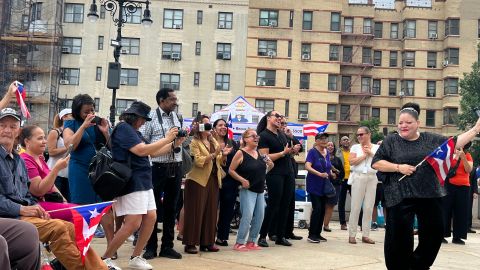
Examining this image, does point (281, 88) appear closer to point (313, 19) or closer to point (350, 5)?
point (313, 19)

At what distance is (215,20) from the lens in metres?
48.2

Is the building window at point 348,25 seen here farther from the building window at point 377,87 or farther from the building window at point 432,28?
the building window at point 432,28

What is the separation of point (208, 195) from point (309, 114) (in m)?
42.1

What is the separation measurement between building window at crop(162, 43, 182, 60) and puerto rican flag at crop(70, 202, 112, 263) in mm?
43330

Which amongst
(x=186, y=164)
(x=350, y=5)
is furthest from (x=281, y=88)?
(x=186, y=164)

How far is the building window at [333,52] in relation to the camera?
50.0 metres

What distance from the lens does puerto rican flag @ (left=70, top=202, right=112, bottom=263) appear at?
4.81 metres

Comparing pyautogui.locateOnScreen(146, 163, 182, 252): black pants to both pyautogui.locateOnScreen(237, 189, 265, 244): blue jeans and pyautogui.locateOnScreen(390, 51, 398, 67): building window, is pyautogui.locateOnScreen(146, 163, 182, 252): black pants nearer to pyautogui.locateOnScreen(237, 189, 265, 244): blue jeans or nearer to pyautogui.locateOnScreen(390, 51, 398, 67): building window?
pyautogui.locateOnScreen(237, 189, 265, 244): blue jeans

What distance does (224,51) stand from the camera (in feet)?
159

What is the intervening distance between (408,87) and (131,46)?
87.7 ft

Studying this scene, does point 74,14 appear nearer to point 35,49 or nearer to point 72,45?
point 72,45

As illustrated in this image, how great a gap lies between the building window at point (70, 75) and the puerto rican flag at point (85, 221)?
4404 cm

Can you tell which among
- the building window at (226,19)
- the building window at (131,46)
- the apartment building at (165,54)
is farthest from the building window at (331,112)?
the building window at (131,46)

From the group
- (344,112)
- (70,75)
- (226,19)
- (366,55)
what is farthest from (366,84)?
(70,75)
